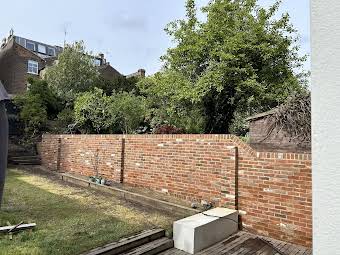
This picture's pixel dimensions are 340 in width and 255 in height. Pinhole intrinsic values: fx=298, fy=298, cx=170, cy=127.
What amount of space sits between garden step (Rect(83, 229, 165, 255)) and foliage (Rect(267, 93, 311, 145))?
4.28 m

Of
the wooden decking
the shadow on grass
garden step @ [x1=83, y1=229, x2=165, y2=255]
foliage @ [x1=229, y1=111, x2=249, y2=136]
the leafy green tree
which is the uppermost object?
the leafy green tree

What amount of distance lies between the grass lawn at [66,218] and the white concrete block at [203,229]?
2.35ft

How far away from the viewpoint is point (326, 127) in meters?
1.08

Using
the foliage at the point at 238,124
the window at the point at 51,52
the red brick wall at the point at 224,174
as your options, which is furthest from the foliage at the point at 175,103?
the window at the point at 51,52

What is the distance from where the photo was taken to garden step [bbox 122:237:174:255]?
16.5 ft

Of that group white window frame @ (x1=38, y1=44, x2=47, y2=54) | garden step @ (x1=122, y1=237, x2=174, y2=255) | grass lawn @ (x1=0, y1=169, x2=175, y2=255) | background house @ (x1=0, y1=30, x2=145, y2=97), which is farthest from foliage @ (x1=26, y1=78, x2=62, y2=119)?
white window frame @ (x1=38, y1=44, x2=47, y2=54)

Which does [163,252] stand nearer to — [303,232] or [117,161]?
[303,232]

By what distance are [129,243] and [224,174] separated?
258 centimetres

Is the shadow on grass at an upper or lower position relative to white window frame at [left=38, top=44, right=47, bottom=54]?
lower

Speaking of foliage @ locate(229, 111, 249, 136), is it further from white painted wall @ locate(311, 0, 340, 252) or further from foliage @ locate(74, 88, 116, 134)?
white painted wall @ locate(311, 0, 340, 252)

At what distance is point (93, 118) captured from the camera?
16156mm

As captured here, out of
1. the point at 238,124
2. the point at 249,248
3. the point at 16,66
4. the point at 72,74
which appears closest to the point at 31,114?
the point at 72,74

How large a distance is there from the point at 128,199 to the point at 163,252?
2986 mm

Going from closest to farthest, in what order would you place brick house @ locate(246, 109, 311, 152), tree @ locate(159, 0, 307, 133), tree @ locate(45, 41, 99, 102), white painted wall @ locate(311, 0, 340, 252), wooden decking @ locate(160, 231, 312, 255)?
white painted wall @ locate(311, 0, 340, 252)
wooden decking @ locate(160, 231, 312, 255)
brick house @ locate(246, 109, 311, 152)
tree @ locate(159, 0, 307, 133)
tree @ locate(45, 41, 99, 102)
